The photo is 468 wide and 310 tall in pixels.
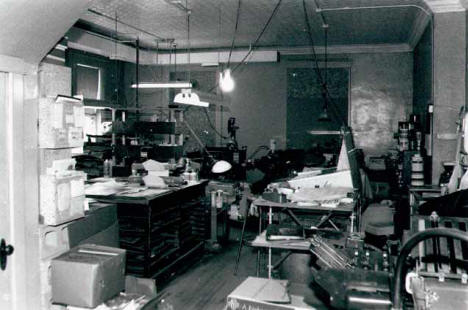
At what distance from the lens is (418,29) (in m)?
8.52

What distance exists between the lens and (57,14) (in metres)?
2.67

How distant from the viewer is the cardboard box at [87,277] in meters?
2.64

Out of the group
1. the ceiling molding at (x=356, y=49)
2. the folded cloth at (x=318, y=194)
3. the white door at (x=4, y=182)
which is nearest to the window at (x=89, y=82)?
the ceiling molding at (x=356, y=49)

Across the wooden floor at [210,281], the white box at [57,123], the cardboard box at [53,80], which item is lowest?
the wooden floor at [210,281]

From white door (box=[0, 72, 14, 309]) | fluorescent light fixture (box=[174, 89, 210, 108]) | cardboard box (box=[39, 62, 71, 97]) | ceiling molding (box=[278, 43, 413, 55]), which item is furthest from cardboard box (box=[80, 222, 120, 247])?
ceiling molding (box=[278, 43, 413, 55])

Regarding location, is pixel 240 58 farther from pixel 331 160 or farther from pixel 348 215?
pixel 348 215

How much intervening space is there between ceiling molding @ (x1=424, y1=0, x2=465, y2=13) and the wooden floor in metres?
3.96

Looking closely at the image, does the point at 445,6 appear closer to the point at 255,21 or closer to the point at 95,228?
the point at 255,21

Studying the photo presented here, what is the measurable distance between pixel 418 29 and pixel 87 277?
7.59 m

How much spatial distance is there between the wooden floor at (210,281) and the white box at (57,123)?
202 centimetres

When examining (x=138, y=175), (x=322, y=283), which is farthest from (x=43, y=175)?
(x=138, y=175)

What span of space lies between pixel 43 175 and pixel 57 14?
0.93m

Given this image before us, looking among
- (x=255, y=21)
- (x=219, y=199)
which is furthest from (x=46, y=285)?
(x=255, y=21)

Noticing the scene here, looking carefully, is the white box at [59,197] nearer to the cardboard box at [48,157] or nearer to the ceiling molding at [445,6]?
the cardboard box at [48,157]
